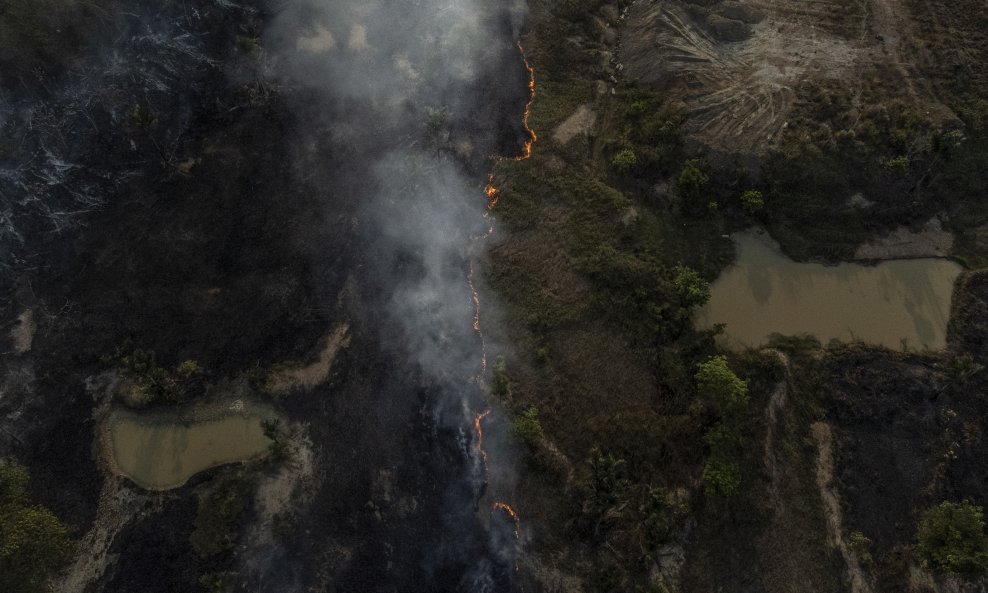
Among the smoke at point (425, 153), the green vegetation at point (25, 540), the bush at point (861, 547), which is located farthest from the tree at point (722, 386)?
the green vegetation at point (25, 540)

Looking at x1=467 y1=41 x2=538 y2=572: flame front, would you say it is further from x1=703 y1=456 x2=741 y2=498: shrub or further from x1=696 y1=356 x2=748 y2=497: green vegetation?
x1=696 y1=356 x2=748 y2=497: green vegetation

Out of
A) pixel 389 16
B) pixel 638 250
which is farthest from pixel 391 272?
pixel 389 16

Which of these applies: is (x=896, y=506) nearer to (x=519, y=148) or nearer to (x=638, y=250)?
(x=638, y=250)

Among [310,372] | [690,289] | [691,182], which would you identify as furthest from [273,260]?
[691,182]

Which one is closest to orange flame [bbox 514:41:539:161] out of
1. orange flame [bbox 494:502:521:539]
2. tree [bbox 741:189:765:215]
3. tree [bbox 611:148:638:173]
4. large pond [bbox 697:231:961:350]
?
tree [bbox 611:148:638:173]

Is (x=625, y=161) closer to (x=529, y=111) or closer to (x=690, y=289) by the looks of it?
(x=529, y=111)

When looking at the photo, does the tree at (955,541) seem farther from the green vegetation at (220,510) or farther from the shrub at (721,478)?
the green vegetation at (220,510)
